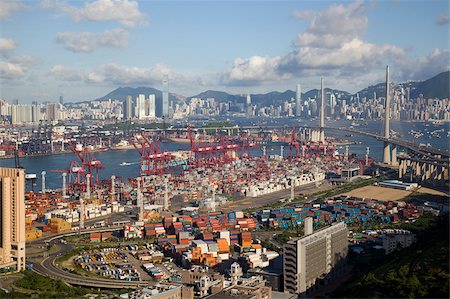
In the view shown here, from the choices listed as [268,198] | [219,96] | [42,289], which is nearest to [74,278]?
[42,289]

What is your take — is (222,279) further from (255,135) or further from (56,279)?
(255,135)

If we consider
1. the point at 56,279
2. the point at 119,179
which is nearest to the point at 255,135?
the point at 119,179

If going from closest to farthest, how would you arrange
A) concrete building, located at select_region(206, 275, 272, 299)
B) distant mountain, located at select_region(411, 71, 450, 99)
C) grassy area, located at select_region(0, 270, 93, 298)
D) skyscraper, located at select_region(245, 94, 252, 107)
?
1. concrete building, located at select_region(206, 275, 272, 299)
2. grassy area, located at select_region(0, 270, 93, 298)
3. distant mountain, located at select_region(411, 71, 450, 99)
4. skyscraper, located at select_region(245, 94, 252, 107)

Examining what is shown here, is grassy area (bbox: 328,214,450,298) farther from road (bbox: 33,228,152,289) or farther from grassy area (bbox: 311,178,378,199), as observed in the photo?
grassy area (bbox: 311,178,378,199)

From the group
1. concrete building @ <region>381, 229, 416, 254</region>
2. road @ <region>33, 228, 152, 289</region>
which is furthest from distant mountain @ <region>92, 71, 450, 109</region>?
road @ <region>33, 228, 152, 289</region>

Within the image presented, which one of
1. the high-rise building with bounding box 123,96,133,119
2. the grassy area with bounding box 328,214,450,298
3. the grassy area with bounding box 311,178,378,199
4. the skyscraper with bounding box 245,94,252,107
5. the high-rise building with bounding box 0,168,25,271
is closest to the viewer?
the grassy area with bounding box 328,214,450,298
